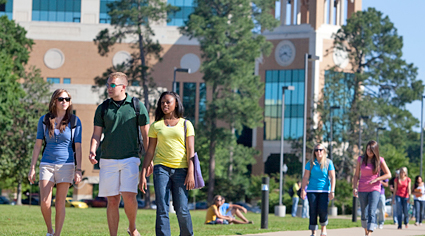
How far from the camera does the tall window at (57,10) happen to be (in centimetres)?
7000

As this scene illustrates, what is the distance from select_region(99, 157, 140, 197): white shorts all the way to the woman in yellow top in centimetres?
14

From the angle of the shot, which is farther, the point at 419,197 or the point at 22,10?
the point at 22,10

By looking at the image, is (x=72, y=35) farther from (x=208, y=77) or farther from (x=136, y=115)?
(x=136, y=115)

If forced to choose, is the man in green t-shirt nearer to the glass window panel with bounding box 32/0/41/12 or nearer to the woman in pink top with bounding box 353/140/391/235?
the woman in pink top with bounding box 353/140/391/235

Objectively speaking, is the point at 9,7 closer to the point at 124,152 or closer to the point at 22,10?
the point at 22,10

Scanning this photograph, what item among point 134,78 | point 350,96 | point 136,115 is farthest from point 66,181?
point 350,96

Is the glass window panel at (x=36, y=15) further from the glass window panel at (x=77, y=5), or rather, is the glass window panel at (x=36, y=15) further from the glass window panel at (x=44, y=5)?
the glass window panel at (x=77, y=5)

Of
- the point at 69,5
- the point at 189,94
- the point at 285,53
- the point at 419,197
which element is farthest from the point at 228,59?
the point at 69,5

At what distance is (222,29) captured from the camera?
4319cm

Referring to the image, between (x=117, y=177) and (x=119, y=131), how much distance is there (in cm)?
56

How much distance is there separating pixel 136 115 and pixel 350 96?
47432 millimetres

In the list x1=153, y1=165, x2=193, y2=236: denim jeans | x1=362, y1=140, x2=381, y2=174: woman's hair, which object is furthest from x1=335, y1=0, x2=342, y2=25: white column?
x1=153, y1=165, x2=193, y2=236: denim jeans

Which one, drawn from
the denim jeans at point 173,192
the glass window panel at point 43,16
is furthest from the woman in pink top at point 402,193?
the glass window panel at point 43,16

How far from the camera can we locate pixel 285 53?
6412 centimetres
